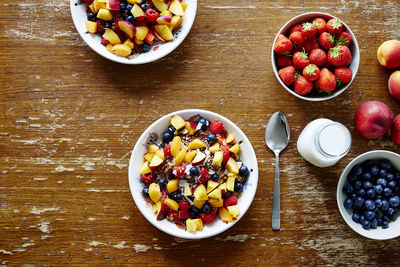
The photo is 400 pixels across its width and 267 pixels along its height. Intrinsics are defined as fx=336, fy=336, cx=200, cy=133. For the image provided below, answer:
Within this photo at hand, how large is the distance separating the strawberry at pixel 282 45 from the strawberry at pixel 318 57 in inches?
3.2

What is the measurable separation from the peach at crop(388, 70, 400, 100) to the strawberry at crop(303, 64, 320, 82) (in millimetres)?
330

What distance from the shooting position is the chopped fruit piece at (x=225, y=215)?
1.18 meters

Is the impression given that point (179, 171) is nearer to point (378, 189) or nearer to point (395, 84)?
point (378, 189)

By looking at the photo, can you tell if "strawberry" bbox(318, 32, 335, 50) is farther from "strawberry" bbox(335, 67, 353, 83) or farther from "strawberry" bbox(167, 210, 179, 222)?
"strawberry" bbox(167, 210, 179, 222)

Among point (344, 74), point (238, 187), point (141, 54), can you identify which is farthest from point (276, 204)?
point (141, 54)

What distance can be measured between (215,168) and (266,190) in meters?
0.28

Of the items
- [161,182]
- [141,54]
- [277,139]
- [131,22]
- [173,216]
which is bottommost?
[173,216]

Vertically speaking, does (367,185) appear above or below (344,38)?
below

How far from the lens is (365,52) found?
1315mm

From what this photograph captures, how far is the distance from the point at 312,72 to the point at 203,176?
52cm

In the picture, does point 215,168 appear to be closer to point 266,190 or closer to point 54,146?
point 266,190

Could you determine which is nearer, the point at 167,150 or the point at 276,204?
the point at 167,150

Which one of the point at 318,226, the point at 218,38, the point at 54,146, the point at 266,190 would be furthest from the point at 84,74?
the point at 318,226

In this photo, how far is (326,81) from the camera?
1177 millimetres
